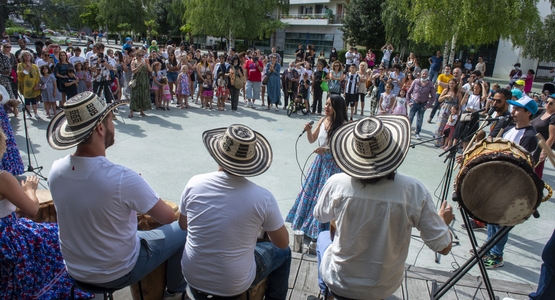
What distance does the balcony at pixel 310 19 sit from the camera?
4316cm

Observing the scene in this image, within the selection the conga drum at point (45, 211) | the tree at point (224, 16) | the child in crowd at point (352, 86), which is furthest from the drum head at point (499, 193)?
the tree at point (224, 16)

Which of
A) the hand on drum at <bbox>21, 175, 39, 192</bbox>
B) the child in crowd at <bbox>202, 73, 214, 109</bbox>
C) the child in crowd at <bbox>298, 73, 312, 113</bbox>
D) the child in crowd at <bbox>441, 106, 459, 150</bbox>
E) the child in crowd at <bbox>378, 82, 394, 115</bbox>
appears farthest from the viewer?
the child in crowd at <bbox>298, 73, 312, 113</bbox>

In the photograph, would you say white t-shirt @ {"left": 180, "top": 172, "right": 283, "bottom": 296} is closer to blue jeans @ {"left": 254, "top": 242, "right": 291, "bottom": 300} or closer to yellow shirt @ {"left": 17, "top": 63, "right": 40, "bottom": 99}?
blue jeans @ {"left": 254, "top": 242, "right": 291, "bottom": 300}

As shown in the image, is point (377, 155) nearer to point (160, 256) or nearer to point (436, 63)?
point (160, 256)

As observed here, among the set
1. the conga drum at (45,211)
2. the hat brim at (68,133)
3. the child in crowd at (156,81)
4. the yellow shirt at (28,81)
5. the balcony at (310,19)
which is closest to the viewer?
the hat brim at (68,133)

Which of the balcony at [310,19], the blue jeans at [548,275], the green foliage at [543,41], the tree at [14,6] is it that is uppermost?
the balcony at [310,19]

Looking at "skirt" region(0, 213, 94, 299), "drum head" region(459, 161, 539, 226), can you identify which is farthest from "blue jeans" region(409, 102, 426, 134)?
"skirt" region(0, 213, 94, 299)

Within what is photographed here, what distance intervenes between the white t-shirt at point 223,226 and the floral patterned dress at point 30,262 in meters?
1.34

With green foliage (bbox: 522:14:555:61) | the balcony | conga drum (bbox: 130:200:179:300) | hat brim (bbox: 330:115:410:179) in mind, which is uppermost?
the balcony

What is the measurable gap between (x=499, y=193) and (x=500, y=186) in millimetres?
50

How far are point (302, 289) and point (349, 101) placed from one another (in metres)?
8.49

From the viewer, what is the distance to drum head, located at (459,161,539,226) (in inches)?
99.2

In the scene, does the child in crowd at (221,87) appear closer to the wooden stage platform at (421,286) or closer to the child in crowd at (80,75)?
the child in crowd at (80,75)

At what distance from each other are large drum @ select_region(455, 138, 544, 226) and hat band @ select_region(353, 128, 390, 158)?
816mm
